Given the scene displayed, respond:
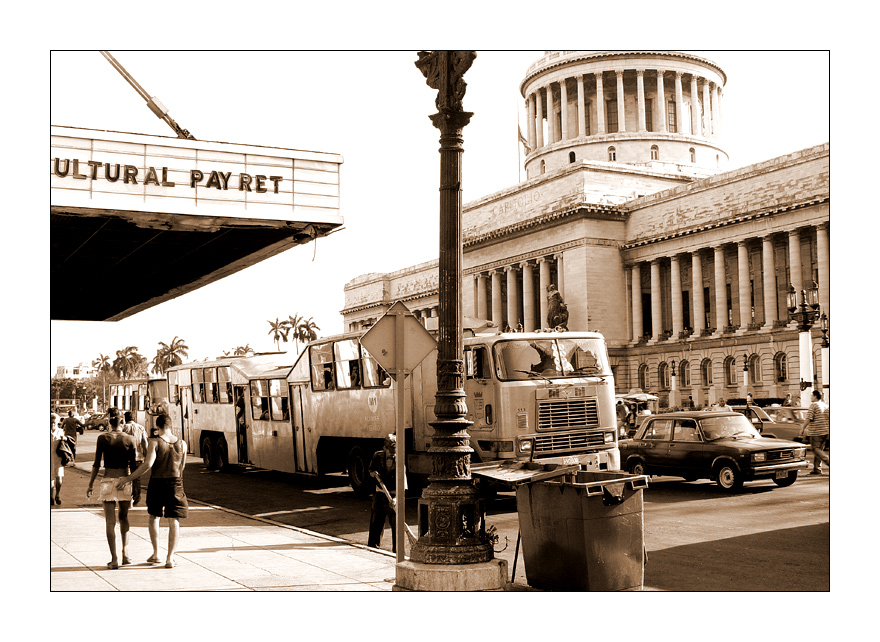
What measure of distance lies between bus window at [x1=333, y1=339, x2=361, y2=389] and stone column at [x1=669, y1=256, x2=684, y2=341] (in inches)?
2067

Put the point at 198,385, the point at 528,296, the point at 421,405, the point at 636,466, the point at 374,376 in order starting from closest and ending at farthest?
the point at 421,405 < the point at 374,376 < the point at 636,466 < the point at 198,385 < the point at 528,296

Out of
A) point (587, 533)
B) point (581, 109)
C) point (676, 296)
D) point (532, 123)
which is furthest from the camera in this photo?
point (532, 123)

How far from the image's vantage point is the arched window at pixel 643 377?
236ft

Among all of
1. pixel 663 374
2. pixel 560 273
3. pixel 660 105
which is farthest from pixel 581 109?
pixel 663 374

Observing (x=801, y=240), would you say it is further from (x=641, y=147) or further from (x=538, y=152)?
(x=538, y=152)

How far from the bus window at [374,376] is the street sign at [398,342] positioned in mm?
8998

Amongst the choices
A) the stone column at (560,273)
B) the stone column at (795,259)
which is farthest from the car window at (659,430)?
the stone column at (560,273)

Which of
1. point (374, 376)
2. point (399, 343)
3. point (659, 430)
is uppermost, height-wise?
point (399, 343)

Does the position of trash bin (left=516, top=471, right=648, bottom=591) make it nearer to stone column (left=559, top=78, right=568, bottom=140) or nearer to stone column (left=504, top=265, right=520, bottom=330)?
stone column (left=504, top=265, right=520, bottom=330)

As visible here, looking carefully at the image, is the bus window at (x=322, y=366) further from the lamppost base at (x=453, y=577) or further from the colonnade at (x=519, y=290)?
the colonnade at (x=519, y=290)

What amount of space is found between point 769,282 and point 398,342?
5722 centimetres

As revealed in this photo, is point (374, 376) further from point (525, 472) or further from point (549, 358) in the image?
point (525, 472)

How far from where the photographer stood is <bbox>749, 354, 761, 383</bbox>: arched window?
6257 centimetres

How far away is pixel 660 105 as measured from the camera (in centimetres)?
9288
